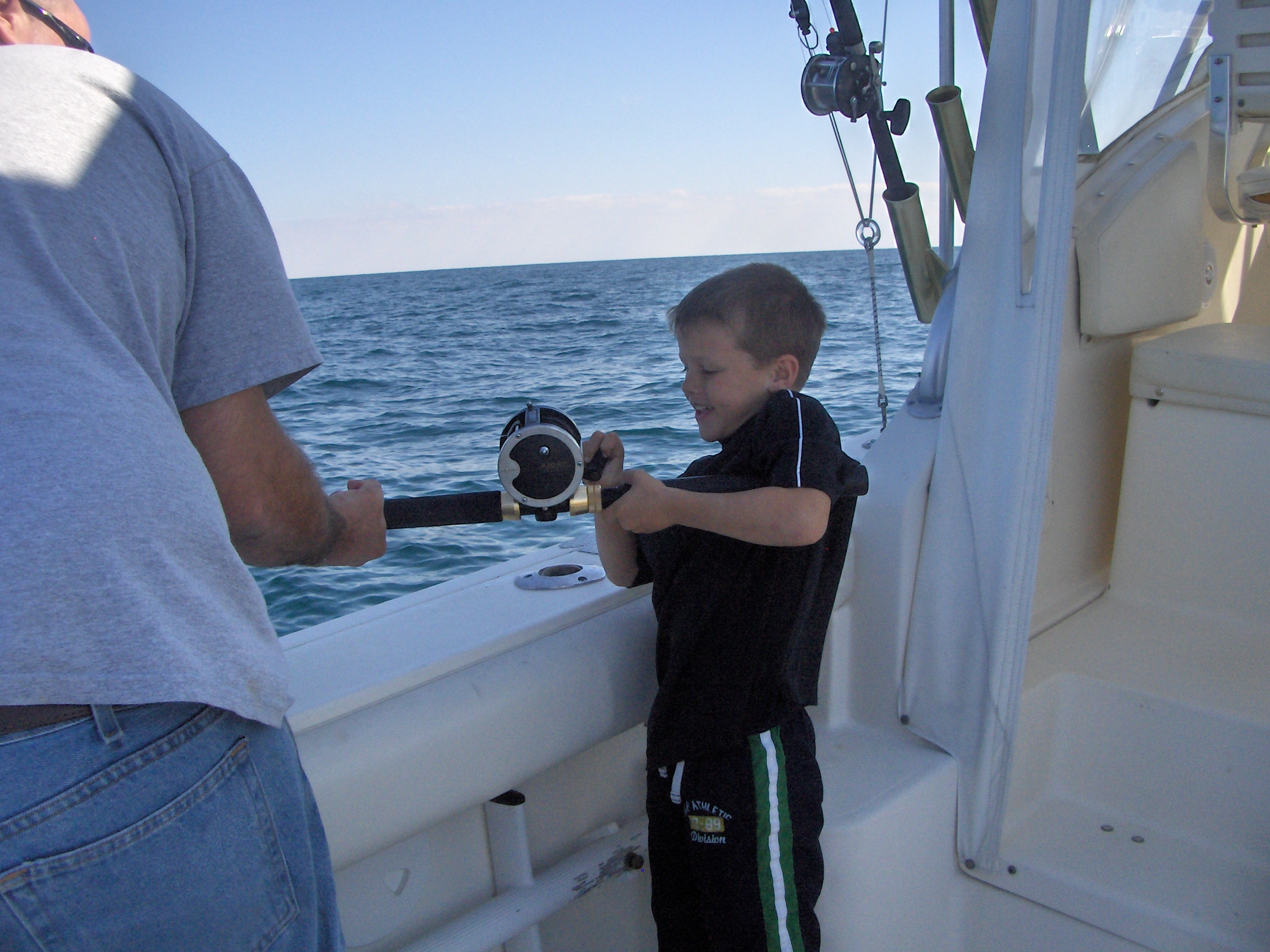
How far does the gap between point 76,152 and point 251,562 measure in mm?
464

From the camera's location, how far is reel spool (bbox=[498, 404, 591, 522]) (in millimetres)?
1142

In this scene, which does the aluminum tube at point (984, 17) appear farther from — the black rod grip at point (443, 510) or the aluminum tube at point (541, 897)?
the aluminum tube at point (541, 897)

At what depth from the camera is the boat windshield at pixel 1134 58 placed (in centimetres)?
214

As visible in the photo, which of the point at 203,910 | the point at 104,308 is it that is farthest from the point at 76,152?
the point at 203,910

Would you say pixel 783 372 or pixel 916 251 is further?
pixel 916 251

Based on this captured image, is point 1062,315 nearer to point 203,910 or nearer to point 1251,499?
point 1251,499

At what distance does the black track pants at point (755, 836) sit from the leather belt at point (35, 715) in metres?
0.92

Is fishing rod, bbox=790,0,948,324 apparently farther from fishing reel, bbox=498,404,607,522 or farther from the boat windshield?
fishing reel, bbox=498,404,607,522

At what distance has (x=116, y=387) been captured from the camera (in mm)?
763

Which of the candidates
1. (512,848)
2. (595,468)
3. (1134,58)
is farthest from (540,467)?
(1134,58)

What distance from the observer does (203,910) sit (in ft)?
2.63

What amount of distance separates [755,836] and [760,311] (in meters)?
0.78

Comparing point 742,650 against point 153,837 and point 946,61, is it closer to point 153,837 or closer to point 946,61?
point 153,837

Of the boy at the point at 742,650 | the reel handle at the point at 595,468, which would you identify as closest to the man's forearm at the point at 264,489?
the reel handle at the point at 595,468
